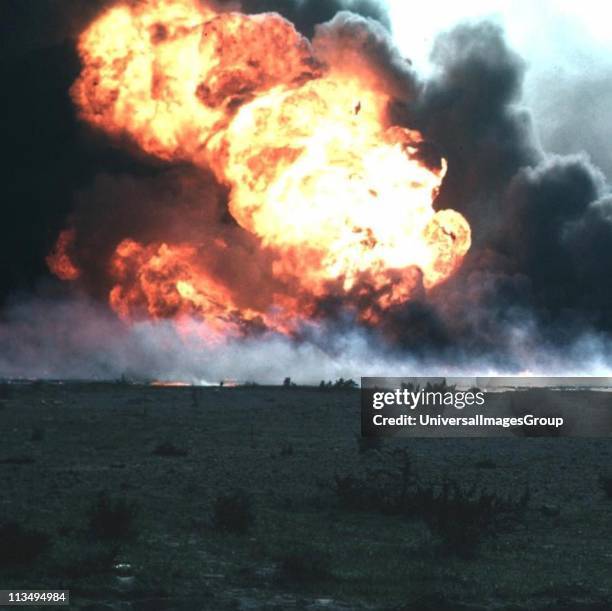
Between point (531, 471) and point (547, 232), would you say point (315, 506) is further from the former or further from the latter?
point (547, 232)

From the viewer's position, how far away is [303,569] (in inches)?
910

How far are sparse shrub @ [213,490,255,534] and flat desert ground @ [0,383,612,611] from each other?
0.14 meters

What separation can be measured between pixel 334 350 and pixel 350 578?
58.9m

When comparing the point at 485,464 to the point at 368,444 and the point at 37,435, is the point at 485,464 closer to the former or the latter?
the point at 368,444

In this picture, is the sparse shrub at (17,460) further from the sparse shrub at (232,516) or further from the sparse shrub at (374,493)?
the sparse shrub at (232,516)

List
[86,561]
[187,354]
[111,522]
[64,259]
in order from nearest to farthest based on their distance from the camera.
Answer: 1. [86,561]
2. [111,522]
3. [187,354]
4. [64,259]

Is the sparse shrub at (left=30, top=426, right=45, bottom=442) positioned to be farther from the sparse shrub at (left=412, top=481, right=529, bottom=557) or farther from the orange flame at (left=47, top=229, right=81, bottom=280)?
the orange flame at (left=47, top=229, right=81, bottom=280)

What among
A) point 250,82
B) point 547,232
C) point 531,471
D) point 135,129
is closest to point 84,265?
point 135,129

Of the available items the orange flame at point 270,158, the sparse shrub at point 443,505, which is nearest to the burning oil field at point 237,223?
the orange flame at point 270,158

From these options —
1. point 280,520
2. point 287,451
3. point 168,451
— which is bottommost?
point 280,520

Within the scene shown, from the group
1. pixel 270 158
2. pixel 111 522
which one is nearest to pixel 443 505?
pixel 111 522

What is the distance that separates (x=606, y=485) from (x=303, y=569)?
13772mm

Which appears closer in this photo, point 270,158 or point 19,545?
point 19,545

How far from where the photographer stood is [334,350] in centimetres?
8219
